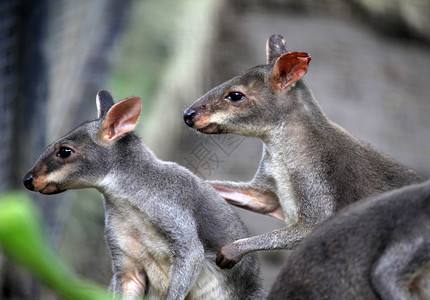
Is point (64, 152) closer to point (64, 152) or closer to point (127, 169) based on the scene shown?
point (64, 152)

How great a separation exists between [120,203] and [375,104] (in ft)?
28.9

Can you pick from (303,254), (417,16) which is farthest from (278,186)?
(417,16)

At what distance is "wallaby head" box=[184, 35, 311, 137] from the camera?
5027 mm

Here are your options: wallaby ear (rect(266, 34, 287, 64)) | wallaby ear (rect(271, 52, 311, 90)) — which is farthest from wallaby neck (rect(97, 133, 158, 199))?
wallaby ear (rect(266, 34, 287, 64))

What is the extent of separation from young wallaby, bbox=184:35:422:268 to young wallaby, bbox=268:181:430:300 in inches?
54.7

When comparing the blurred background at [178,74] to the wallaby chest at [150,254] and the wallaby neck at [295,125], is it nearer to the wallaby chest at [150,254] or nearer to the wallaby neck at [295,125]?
the wallaby neck at [295,125]

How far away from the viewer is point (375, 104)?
1278 cm

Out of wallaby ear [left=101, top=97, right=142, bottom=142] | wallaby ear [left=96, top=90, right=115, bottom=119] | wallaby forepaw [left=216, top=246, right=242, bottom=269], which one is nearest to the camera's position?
wallaby forepaw [left=216, top=246, right=242, bottom=269]

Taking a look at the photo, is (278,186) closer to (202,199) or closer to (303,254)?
(202,199)

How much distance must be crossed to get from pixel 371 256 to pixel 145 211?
195cm

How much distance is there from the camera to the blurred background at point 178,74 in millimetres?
9391

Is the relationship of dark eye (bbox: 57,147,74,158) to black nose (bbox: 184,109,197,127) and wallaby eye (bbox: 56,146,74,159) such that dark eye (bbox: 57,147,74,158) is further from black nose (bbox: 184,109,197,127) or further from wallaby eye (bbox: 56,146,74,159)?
black nose (bbox: 184,109,197,127)

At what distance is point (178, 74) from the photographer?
11.5m

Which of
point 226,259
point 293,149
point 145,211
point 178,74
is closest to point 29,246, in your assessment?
point 226,259
